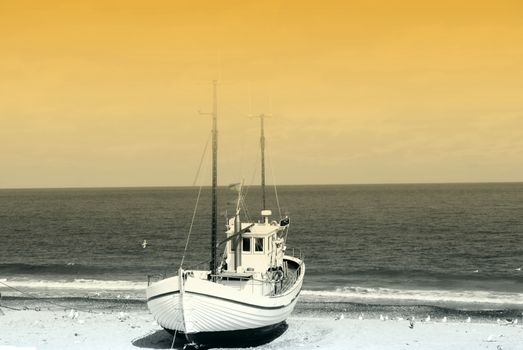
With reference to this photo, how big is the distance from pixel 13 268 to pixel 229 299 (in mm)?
45197

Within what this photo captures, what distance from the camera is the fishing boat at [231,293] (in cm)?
2533

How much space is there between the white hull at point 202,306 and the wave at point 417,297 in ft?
56.7

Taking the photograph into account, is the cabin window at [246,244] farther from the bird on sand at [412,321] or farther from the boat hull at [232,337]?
the bird on sand at [412,321]

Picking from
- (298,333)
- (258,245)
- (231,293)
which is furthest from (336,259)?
(231,293)

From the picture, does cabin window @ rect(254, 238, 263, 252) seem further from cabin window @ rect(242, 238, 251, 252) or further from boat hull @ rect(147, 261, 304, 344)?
boat hull @ rect(147, 261, 304, 344)

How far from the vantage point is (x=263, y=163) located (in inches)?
1715

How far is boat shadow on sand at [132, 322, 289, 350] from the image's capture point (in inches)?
1073

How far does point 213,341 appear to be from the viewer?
88.4 feet

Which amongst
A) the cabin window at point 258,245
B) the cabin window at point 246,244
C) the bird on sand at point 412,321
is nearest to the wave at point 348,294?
the bird on sand at point 412,321

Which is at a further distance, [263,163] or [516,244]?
[516,244]

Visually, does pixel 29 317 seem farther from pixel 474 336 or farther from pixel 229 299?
pixel 474 336

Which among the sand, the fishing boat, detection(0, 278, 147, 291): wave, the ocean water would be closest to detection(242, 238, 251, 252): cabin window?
the fishing boat

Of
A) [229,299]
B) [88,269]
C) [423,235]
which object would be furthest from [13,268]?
[423,235]

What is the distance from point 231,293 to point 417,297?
23415 mm
